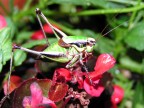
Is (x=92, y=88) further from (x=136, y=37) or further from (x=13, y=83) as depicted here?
(x=136, y=37)

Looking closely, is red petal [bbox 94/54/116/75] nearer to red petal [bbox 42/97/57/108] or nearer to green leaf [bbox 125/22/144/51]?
red petal [bbox 42/97/57/108]

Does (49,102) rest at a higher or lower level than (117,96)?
higher

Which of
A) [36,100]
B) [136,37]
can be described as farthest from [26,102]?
[136,37]

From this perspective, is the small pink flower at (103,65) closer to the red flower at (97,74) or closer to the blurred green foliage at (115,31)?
the red flower at (97,74)

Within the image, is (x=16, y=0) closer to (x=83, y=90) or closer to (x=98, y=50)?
(x=98, y=50)

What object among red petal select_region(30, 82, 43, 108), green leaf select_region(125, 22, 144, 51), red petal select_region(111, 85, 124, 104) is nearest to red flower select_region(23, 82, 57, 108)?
red petal select_region(30, 82, 43, 108)

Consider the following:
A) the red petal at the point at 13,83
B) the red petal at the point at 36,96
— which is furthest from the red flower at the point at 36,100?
the red petal at the point at 13,83

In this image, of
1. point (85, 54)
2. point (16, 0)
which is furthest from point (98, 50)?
point (16, 0)
